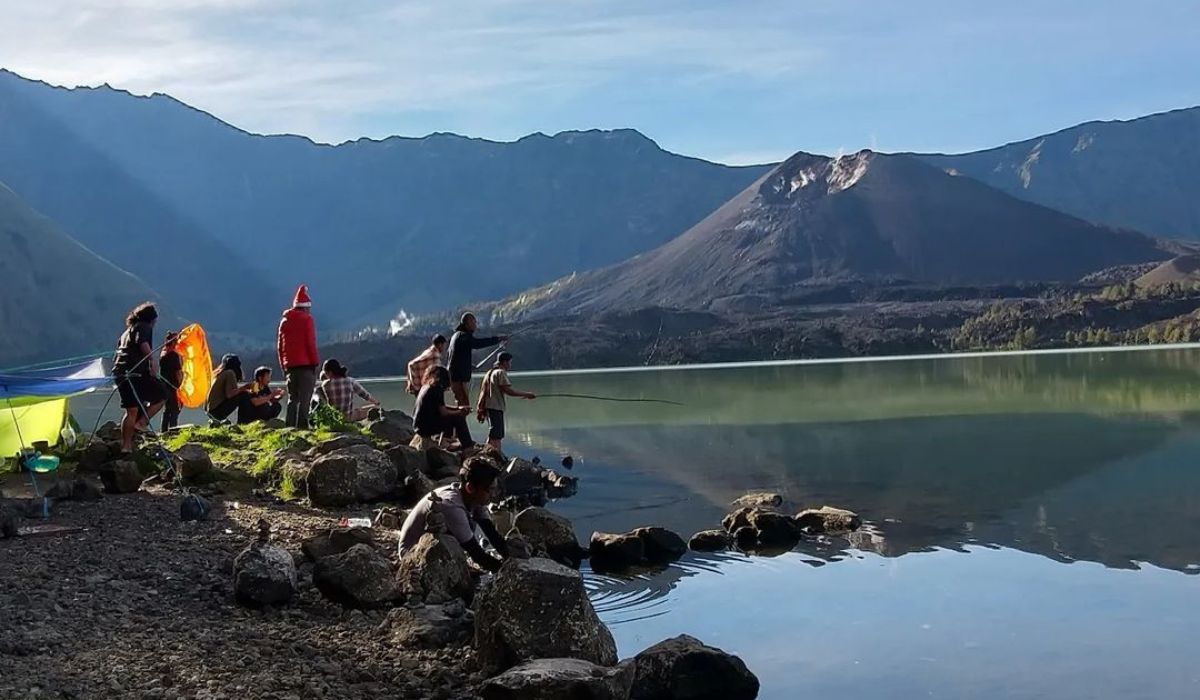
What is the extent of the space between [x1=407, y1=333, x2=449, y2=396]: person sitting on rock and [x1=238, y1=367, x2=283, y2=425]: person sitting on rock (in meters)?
2.30

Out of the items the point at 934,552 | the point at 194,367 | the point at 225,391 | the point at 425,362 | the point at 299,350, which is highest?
the point at 299,350

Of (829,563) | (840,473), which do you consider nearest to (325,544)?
(829,563)

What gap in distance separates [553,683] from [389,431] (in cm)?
1344

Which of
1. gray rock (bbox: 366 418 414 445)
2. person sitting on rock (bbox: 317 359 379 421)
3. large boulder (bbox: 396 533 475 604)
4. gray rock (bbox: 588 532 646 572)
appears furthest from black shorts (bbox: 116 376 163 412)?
large boulder (bbox: 396 533 475 604)

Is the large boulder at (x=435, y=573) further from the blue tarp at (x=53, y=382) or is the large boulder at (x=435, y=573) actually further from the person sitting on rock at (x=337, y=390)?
the person sitting on rock at (x=337, y=390)

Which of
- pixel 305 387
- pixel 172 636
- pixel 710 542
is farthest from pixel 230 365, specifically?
pixel 172 636

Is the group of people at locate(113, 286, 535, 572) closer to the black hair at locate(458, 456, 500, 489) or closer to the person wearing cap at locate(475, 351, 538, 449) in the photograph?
the person wearing cap at locate(475, 351, 538, 449)

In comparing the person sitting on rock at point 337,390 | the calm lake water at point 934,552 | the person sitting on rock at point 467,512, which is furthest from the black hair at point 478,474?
the person sitting on rock at point 337,390

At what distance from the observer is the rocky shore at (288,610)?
7.59 meters

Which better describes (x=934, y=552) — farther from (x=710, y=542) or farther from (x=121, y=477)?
(x=121, y=477)

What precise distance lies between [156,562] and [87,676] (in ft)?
10.1

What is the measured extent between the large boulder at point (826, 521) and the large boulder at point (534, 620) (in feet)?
26.7

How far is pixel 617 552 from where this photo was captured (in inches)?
555

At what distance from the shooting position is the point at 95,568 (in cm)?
995
